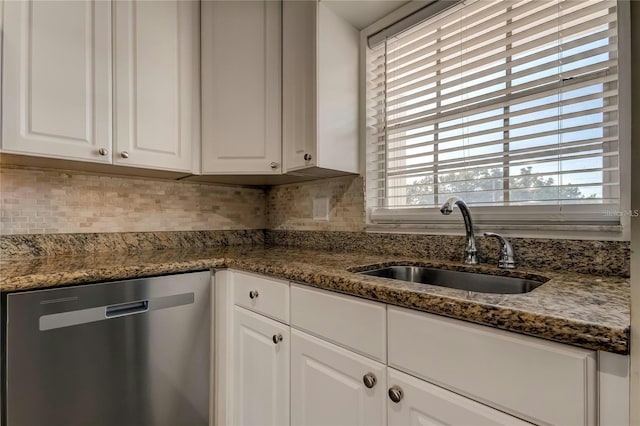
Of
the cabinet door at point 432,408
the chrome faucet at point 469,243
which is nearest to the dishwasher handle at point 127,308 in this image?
the cabinet door at point 432,408

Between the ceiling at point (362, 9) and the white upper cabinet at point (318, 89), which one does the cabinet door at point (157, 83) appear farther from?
the ceiling at point (362, 9)

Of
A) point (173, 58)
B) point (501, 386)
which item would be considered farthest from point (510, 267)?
point (173, 58)

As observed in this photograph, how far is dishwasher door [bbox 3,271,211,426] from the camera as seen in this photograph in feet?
3.35

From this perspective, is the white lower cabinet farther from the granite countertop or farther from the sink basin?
the sink basin

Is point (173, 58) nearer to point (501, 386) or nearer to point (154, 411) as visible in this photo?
point (154, 411)

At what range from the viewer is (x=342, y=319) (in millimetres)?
969

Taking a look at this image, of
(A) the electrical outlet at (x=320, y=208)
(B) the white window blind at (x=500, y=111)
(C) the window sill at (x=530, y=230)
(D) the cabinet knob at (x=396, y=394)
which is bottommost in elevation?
(D) the cabinet knob at (x=396, y=394)

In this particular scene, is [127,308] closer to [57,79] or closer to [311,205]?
[57,79]

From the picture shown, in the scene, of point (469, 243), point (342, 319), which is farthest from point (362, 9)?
point (342, 319)

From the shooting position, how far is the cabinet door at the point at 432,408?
680 mm

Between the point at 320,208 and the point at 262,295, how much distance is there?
767mm

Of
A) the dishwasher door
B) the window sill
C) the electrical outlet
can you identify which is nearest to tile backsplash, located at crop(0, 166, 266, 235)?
the electrical outlet

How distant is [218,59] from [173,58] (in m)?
0.22

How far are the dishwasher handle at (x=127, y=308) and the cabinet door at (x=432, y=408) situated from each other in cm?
92
